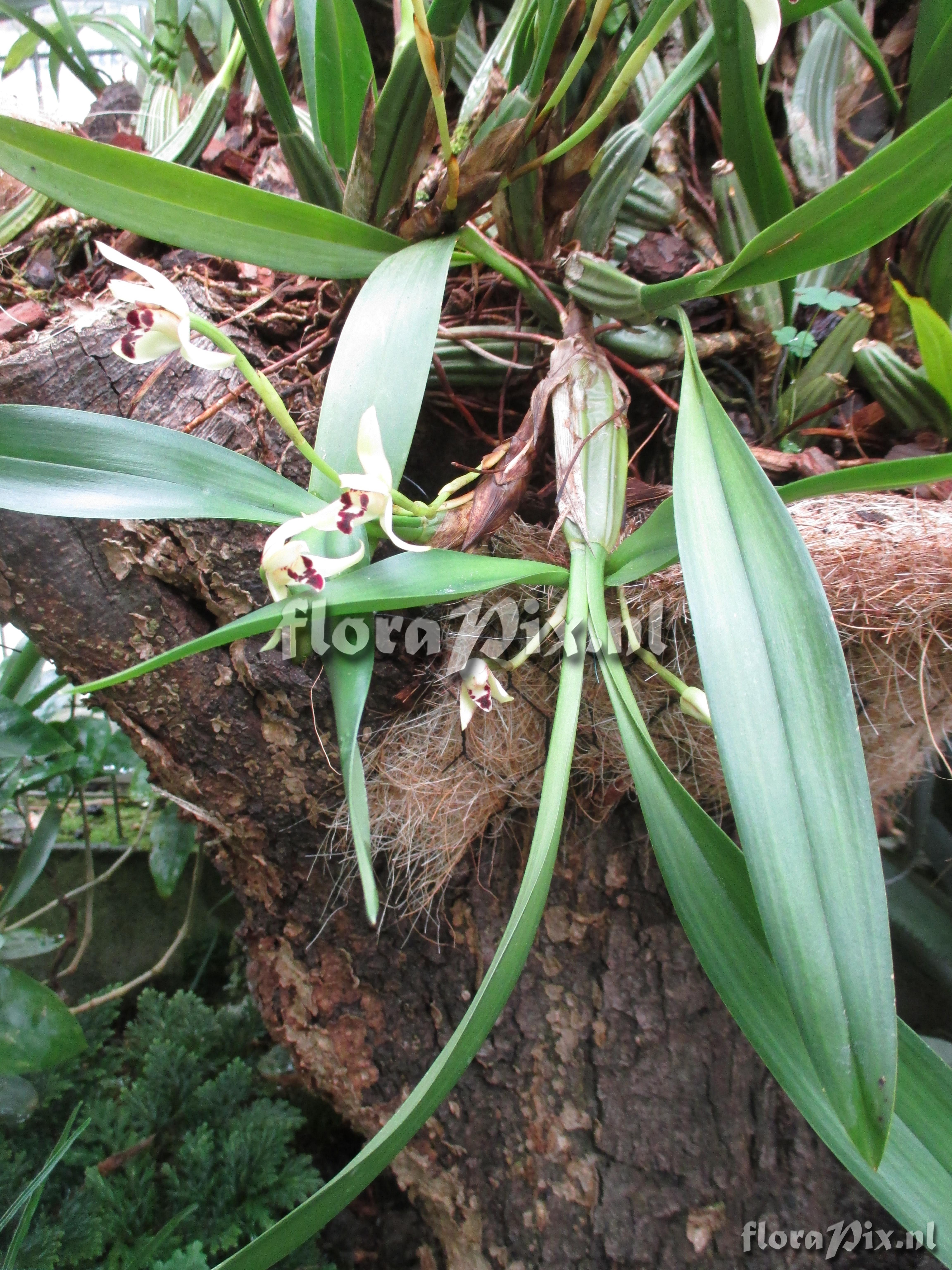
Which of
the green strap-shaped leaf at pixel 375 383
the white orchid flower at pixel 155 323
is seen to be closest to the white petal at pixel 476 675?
the green strap-shaped leaf at pixel 375 383

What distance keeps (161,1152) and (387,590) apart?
99 centimetres

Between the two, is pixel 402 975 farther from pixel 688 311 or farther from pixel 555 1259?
pixel 688 311

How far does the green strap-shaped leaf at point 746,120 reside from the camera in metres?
0.59

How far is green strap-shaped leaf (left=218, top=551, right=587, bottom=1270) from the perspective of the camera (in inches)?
16.1

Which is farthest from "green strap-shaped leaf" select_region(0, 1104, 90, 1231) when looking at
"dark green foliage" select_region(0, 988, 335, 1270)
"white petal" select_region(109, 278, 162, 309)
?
"white petal" select_region(109, 278, 162, 309)

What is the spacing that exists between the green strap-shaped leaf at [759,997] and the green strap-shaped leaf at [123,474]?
250mm

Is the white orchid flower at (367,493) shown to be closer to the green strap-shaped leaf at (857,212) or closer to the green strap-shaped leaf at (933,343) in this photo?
the green strap-shaped leaf at (857,212)

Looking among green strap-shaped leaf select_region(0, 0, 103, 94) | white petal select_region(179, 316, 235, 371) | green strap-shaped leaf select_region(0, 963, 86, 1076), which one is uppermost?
green strap-shaped leaf select_region(0, 0, 103, 94)

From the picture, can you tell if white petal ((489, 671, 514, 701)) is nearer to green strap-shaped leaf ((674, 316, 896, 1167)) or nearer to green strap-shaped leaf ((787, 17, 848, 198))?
green strap-shaped leaf ((674, 316, 896, 1167))

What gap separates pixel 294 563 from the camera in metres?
0.44

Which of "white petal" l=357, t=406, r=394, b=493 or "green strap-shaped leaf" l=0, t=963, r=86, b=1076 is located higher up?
"white petal" l=357, t=406, r=394, b=493

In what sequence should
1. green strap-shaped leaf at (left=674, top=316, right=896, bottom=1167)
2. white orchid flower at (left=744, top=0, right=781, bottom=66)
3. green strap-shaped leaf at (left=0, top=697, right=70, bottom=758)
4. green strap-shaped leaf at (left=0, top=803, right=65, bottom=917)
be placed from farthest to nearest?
green strap-shaped leaf at (left=0, top=803, right=65, bottom=917)
green strap-shaped leaf at (left=0, top=697, right=70, bottom=758)
white orchid flower at (left=744, top=0, right=781, bottom=66)
green strap-shaped leaf at (left=674, top=316, right=896, bottom=1167)

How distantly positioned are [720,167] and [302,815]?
73 cm

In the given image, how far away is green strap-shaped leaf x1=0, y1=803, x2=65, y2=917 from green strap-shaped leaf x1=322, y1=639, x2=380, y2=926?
0.78 m
